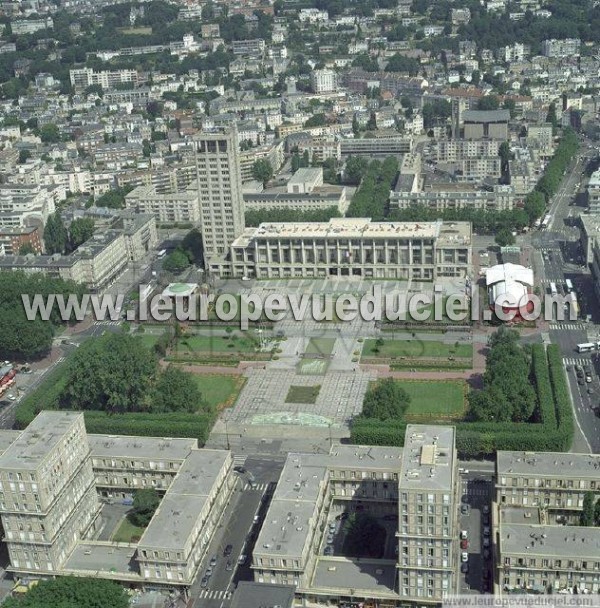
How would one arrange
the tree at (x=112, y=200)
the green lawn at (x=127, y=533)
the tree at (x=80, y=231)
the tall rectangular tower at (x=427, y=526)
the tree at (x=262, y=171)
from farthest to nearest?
the tree at (x=262, y=171) → the tree at (x=112, y=200) → the tree at (x=80, y=231) → the green lawn at (x=127, y=533) → the tall rectangular tower at (x=427, y=526)

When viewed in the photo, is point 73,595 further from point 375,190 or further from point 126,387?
point 375,190

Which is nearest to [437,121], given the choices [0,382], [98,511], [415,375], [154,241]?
[154,241]

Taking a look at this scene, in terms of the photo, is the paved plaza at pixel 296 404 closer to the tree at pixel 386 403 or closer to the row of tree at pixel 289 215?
the tree at pixel 386 403

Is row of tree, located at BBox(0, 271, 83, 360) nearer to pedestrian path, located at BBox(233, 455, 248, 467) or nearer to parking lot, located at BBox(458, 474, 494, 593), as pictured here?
pedestrian path, located at BBox(233, 455, 248, 467)

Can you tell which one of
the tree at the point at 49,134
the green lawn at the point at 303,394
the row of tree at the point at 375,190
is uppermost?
the tree at the point at 49,134

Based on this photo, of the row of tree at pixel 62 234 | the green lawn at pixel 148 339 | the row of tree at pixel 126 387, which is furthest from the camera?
the row of tree at pixel 62 234

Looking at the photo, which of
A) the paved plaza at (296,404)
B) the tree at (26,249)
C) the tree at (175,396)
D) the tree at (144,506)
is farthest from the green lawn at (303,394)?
the tree at (26,249)

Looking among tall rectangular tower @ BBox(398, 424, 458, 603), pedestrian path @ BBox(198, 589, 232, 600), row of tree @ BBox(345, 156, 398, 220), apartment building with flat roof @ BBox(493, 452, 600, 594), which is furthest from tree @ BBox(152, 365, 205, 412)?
row of tree @ BBox(345, 156, 398, 220)
